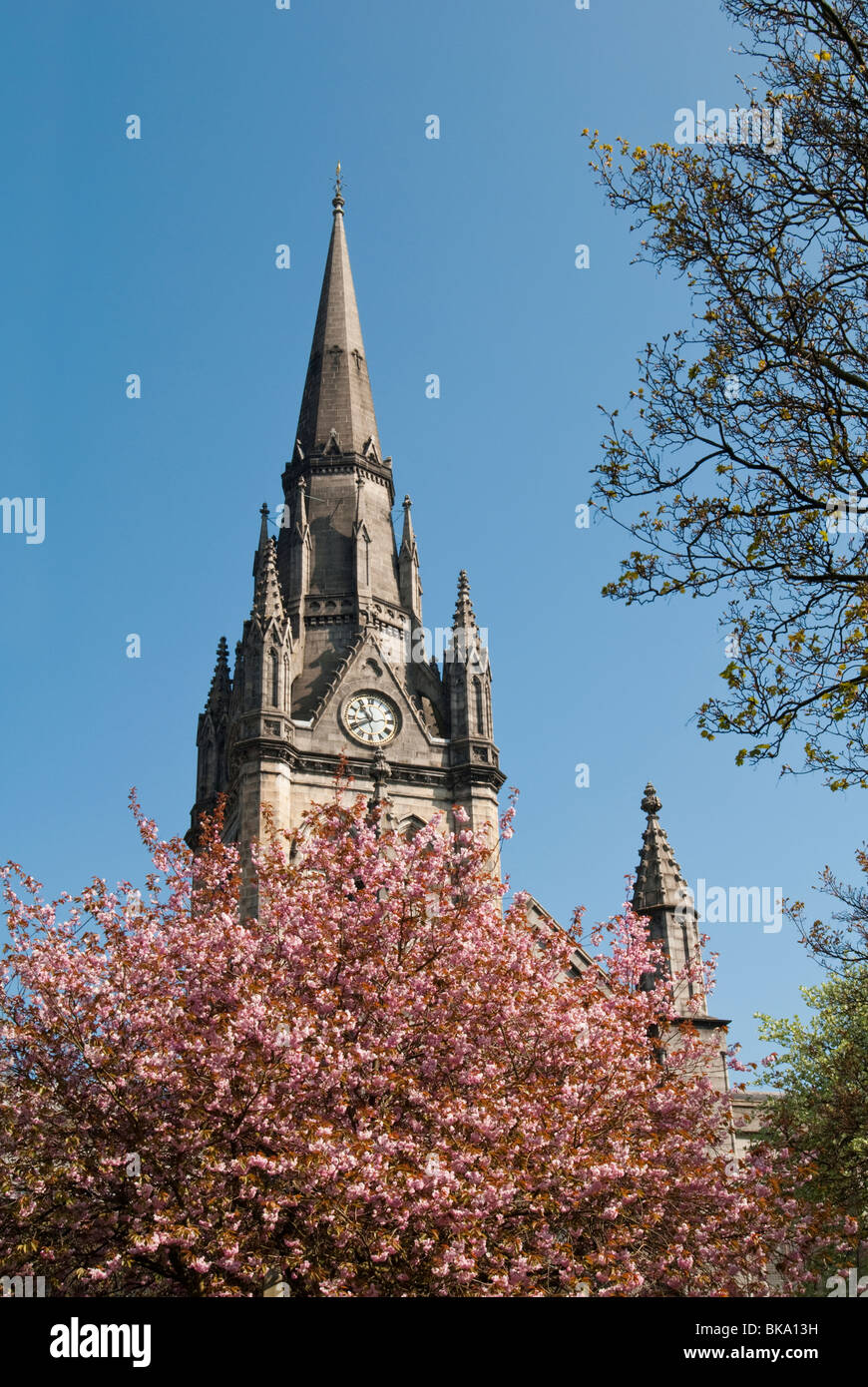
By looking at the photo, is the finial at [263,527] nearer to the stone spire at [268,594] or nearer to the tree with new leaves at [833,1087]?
the stone spire at [268,594]

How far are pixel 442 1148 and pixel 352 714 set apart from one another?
39.0 meters

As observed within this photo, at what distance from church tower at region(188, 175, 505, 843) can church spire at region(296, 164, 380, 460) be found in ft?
0.32

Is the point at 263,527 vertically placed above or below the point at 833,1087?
above

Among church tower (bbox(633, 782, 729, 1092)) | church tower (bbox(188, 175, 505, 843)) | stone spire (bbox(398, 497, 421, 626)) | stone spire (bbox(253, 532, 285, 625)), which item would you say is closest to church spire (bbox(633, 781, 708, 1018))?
church tower (bbox(633, 782, 729, 1092))

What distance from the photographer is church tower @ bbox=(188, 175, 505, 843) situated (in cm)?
5588

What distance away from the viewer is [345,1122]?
67.3ft

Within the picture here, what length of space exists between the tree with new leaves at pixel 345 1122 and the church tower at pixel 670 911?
9.66 m

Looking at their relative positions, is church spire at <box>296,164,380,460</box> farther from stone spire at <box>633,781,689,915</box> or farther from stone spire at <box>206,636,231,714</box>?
stone spire at <box>633,781,689,915</box>

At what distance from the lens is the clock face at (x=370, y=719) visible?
190ft

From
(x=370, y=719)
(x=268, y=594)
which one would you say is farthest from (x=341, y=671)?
(x=268, y=594)

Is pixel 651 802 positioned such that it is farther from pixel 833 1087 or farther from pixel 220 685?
pixel 220 685

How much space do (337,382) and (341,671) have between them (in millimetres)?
18233

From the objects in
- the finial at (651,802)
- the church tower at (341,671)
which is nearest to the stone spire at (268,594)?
the church tower at (341,671)
